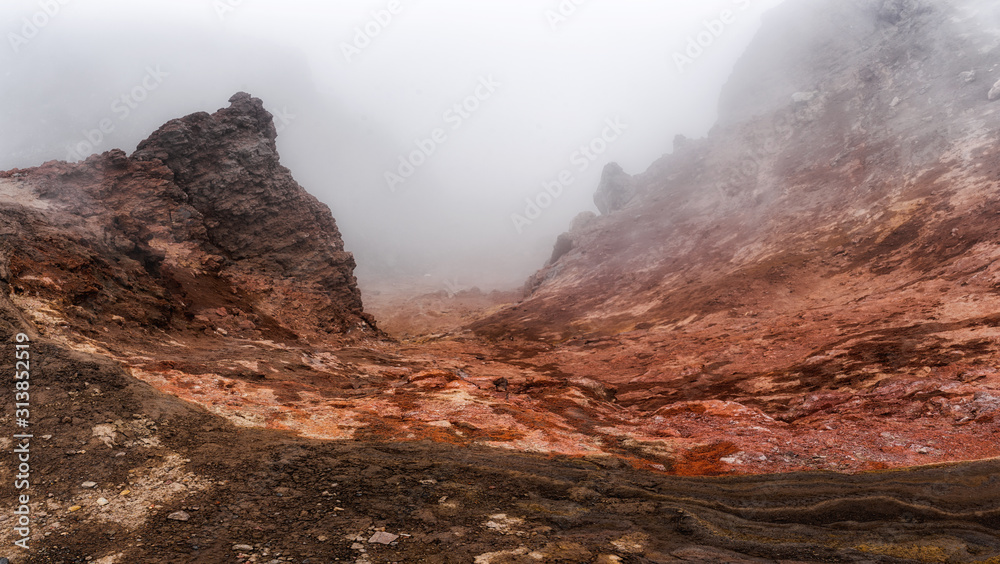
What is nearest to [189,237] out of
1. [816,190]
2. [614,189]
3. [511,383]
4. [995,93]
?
[511,383]

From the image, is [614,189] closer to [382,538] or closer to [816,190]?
[816,190]

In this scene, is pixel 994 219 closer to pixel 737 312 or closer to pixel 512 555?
pixel 737 312

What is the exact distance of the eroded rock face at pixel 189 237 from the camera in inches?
603

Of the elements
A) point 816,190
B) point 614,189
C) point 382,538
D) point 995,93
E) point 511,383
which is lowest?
point 382,538

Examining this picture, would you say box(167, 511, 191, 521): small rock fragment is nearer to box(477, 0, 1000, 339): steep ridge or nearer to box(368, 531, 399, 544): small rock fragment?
box(368, 531, 399, 544): small rock fragment

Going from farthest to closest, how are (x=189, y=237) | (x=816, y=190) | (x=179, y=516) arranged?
(x=816, y=190) → (x=189, y=237) → (x=179, y=516)

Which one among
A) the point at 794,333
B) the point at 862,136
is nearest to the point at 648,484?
the point at 794,333

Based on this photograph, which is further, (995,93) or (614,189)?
(614,189)

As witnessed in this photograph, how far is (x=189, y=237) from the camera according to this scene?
90.7ft

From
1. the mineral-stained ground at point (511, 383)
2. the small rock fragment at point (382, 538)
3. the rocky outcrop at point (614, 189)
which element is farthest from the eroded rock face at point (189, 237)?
the rocky outcrop at point (614, 189)

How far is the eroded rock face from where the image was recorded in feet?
50.2

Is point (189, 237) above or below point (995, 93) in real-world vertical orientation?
below

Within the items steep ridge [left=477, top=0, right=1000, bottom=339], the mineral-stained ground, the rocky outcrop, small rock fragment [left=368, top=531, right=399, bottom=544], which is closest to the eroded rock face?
the mineral-stained ground

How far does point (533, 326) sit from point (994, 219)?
31291 millimetres
